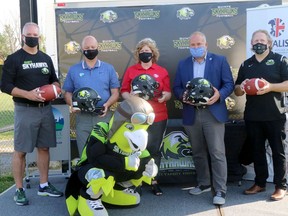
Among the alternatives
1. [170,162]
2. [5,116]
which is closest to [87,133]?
[170,162]

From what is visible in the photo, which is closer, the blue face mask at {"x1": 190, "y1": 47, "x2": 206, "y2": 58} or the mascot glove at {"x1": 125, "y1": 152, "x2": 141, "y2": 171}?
the mascot glove at {"x1": 125, "y1": 152, "x2": 141, "y2": 171}

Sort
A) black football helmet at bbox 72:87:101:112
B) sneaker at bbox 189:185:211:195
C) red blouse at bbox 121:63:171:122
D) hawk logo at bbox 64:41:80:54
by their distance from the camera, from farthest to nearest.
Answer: hawk logo at bbox 64:41:80:54
sneaker at bbox 189:185:211:195
red blouse at bbox 121:63:171:122
black football helmet at bbox 72:87:101:112

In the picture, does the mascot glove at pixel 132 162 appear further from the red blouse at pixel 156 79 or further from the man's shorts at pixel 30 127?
the man's shorts at pixel 30 127

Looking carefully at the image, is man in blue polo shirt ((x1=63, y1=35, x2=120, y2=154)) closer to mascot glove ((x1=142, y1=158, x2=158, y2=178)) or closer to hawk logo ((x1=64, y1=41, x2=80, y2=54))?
mascot glove ((x1=142, y1=158, x2=158, y2=178))

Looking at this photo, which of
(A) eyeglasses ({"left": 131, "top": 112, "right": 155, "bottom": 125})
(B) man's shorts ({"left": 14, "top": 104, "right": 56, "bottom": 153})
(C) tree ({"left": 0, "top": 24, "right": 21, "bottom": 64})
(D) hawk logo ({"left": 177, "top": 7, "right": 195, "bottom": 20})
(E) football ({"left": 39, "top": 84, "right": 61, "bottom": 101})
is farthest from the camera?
(C) tree ({"left": 0, "top": 24, "right": 21, "bottom": 64})

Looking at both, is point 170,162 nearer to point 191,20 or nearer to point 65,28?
point 191,20

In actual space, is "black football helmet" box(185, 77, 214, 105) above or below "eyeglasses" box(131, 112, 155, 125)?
above

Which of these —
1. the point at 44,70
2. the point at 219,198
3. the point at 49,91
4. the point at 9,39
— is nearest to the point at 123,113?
the point at 49,91

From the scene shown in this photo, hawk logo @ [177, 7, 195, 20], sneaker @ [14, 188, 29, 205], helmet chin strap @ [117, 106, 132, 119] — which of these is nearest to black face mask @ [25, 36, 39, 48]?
helmet chin strap @ [117, 106, 132, 119]

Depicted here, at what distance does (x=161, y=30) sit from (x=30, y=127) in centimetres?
237

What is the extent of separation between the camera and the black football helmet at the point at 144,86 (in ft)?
13.5

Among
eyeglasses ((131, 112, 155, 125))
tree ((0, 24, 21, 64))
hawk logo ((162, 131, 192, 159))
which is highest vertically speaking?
tree ((0, 24, 21, 64))

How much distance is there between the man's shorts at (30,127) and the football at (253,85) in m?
2.23

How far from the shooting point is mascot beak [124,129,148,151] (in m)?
3.36
